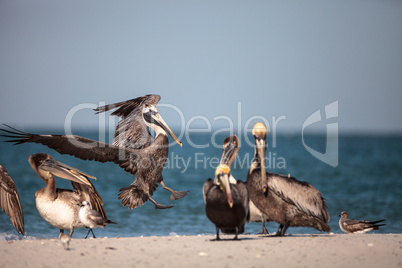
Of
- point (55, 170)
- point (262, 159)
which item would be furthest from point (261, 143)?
point (55, 170)

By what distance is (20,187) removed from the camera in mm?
23078

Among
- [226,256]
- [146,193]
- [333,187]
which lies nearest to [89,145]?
[146,193]

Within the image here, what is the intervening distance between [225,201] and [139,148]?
3146mm

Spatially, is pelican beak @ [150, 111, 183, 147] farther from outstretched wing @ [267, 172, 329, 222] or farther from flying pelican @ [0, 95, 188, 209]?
outstretched wing @ [267, 172, 329, 222]

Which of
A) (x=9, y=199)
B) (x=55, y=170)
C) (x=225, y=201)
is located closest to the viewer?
(x=225, y=201)

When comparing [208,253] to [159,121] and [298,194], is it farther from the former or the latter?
[159,121]

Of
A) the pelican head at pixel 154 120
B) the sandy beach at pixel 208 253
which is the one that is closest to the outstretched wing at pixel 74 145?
the pelican head at pixel 154 120

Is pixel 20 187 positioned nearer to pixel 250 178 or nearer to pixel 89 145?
pixel 89 145

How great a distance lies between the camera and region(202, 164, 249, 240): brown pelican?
6.01m

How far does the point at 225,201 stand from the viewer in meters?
6.05

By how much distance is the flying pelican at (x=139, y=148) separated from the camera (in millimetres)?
8359

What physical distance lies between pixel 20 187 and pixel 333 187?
12611 millimetres

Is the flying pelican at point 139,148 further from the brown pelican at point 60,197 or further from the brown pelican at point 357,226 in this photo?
the brown pelican at point 357,226

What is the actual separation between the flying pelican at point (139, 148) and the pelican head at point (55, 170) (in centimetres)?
80
